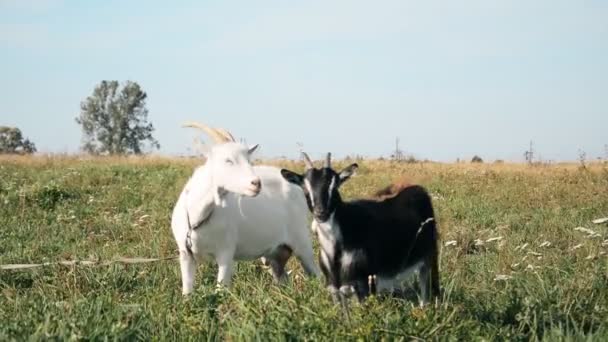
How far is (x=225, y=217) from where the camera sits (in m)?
7.67

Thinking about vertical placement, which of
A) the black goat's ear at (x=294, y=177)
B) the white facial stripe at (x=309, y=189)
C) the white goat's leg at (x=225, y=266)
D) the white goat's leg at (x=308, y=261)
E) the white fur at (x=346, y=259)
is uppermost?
the black goat's ear at (x=294, y=177)

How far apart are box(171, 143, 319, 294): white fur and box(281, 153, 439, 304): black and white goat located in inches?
37.4

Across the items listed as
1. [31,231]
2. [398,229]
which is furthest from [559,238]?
[31,231]

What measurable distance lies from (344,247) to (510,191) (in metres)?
12.5

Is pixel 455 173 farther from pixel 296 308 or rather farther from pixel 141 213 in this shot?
pixel 296 308

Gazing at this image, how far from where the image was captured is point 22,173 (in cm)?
2042

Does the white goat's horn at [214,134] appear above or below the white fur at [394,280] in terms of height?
above

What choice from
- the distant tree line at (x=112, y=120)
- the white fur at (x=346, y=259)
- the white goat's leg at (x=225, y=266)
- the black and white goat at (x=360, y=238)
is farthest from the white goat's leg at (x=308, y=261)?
the distant tree line at (x=112, y=120)

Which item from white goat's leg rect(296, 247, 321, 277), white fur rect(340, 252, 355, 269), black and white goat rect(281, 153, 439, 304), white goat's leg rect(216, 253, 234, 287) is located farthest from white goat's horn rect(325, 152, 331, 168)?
white goat's leg rect(296, 247, 321, 277)

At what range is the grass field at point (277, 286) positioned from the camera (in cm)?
480

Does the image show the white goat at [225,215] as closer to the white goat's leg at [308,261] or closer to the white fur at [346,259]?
the white goat's leg at [308,261]

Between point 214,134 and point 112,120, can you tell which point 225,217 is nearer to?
point 214,134

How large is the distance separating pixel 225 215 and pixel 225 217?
0.8 inches

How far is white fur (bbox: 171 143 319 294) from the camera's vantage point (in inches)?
287
